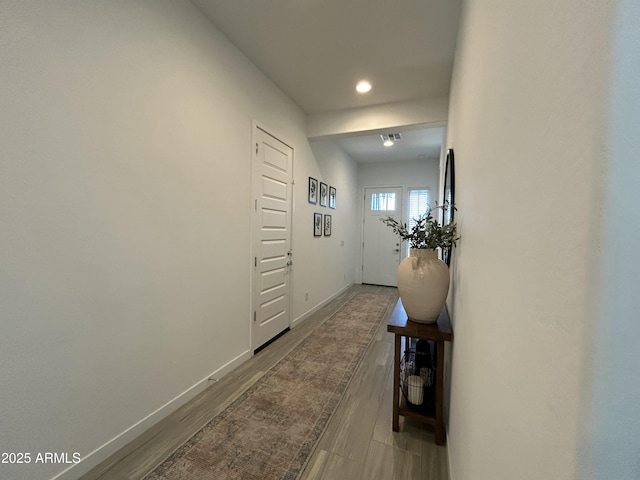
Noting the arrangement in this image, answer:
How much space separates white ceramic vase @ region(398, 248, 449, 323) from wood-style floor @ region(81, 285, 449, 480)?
29.5 inches

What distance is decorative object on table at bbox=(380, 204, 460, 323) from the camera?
1.47 meters

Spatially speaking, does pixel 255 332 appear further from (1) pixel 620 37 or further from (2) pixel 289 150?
(1) pixel 620 37

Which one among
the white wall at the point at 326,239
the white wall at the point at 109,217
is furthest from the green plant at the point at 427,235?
the white wall at the point at 326,239

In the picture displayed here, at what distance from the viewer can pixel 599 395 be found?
0.29m

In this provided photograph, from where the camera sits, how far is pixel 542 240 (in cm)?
45

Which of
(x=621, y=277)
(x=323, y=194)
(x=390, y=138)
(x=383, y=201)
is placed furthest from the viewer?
(x=383, y=201)

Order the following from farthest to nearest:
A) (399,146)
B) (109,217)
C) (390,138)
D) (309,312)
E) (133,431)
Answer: (399,146), (390,138), (309,312), (133,431), (109,217)

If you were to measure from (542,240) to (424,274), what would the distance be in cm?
106

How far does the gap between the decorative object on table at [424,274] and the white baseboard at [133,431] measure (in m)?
1.65

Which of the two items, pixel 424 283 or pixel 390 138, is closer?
pixel 424 283

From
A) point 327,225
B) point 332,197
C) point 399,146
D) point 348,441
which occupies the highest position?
point 399,146

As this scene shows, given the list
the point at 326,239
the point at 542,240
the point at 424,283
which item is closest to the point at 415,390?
the point at 424,283

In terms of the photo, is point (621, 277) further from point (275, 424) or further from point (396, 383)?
point (275, 424)

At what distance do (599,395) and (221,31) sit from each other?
2.86m
